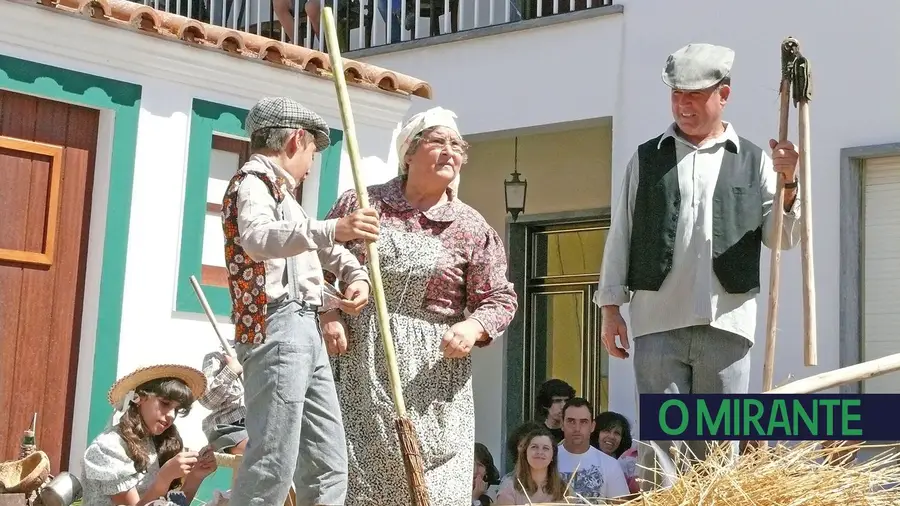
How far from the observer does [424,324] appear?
4.86 meters

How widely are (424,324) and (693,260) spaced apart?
852 millimetres

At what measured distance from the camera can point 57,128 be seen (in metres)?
8.01

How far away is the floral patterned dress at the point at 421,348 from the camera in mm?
4766

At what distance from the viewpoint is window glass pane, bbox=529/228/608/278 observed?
12.3m

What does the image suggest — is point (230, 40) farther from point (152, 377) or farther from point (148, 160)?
point (152, 377)

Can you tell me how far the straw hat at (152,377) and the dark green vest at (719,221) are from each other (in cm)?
228

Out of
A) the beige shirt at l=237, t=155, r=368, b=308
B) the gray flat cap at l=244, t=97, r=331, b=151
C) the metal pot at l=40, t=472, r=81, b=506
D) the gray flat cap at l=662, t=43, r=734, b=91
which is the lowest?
the metal pot at l=40, t=472, r=81, b=506

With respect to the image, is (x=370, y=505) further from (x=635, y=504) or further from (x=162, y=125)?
(x=162, y=125)

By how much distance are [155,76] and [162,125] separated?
0.26 metres

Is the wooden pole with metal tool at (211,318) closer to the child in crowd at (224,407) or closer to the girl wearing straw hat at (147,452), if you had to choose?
Answer: the child in crowd at (224,407)

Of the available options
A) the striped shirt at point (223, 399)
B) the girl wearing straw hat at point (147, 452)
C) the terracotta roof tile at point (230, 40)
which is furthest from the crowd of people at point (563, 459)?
the terracotta roof tile at point (230, 40)

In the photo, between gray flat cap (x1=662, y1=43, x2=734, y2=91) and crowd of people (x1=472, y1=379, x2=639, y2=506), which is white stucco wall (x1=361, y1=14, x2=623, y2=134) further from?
gray flat cap (x1=662, y1=43, x2=734, y2=91)

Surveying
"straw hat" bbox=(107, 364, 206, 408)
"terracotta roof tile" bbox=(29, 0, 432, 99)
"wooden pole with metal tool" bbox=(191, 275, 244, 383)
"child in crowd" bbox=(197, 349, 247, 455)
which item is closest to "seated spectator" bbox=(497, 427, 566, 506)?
"wooden pole with metal tool" bbox=(191, 275, 244, 383)

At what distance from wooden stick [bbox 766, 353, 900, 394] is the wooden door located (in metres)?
4.89
